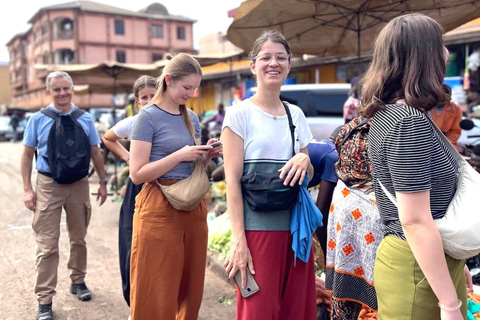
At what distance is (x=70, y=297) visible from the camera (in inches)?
164

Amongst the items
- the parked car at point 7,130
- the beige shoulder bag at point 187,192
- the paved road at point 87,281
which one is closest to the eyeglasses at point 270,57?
the beige shoulder bag at point 187,192

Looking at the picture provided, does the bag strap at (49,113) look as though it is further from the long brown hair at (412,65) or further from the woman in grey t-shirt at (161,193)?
the long brown hair at (412,65)

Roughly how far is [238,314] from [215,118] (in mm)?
12131

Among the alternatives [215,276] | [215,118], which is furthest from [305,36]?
[215,118]

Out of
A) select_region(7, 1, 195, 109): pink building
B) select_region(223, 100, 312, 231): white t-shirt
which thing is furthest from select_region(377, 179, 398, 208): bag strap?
select_region(7, 1, 195, 109): pink building

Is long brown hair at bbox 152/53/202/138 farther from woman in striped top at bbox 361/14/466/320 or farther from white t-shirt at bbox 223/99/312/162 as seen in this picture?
woman in striped top at bbox 361/14/466/320

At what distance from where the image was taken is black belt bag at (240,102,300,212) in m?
2.09

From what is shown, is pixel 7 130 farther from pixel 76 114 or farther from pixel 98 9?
pixel 76 114

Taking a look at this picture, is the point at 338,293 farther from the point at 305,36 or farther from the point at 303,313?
the point at 305,36

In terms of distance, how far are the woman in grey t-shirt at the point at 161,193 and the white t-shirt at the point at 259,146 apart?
62 cm

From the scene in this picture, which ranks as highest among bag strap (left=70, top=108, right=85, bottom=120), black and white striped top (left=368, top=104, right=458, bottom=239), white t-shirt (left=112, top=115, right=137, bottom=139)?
bag strap (left=70, top=108, right=85, bottom=120)

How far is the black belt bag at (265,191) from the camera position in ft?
6.86

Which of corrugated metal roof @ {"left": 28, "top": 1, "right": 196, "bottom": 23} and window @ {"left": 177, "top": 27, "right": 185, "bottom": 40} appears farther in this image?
window @ {"left": 177, "top": 27, "right": 185, "bottom": 40}

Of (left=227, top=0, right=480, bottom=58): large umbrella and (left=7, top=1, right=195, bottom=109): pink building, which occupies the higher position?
(left=7, top=1, right=195, bottom=109): pink building
